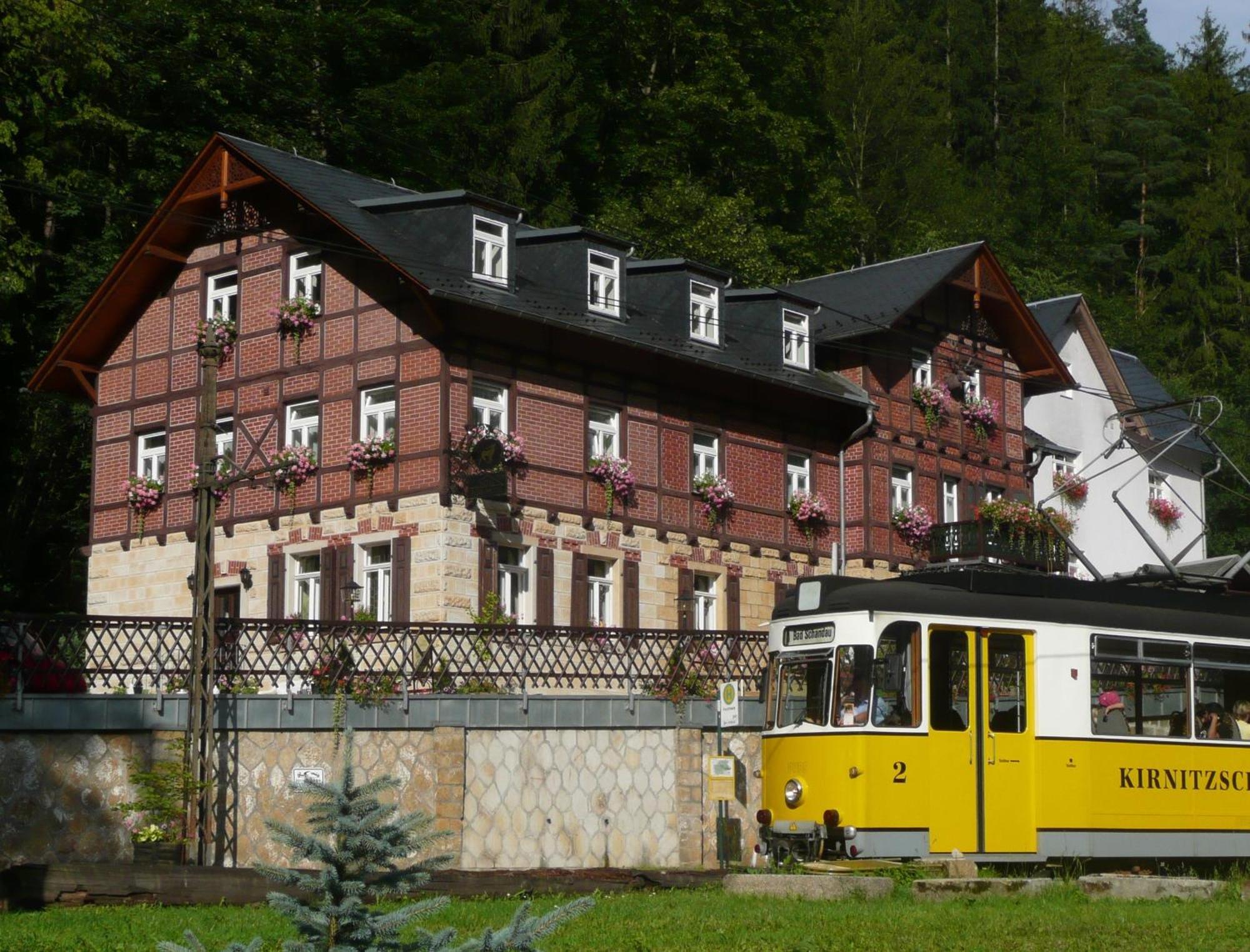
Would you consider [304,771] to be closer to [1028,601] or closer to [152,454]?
[1028,601]

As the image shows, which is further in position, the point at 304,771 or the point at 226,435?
the point at 226,435

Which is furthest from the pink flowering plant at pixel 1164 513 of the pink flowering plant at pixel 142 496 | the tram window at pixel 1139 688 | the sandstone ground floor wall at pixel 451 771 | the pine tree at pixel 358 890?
the pine tree at pixel 358 890

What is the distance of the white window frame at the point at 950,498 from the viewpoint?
39.5 meters

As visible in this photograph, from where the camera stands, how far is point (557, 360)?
3183 cm

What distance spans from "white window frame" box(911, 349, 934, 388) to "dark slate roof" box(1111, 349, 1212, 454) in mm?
11607

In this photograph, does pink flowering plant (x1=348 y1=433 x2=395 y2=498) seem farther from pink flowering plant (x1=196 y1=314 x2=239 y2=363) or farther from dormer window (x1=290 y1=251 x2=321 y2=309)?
pink flowering plant (x1=196 y1=314 x2=239 y2=363)

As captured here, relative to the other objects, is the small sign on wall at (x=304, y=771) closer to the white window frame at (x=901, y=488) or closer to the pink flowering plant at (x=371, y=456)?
the pink flowering plant at (x=371, y=456)

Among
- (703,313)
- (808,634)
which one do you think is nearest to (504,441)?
(703,313)

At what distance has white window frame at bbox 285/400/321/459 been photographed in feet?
103

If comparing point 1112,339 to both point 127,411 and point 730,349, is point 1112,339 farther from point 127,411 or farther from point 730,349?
point 127,411

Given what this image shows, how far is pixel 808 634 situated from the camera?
63.8ft

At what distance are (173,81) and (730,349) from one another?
1404 cm

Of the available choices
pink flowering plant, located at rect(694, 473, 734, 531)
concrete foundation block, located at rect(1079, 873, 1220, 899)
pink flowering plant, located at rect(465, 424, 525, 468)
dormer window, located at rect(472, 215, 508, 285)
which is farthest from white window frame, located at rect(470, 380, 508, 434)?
concrete foundation block, located at rect(1079, 873, 1220, 899)

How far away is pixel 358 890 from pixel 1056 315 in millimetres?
44524
